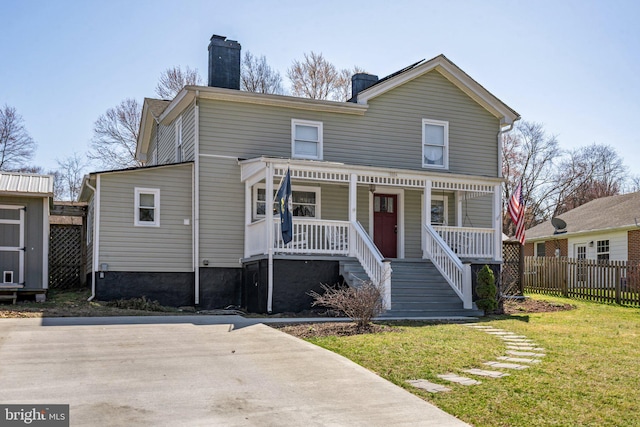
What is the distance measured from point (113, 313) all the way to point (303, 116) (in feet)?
25.9

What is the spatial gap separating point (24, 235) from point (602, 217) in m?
23.5

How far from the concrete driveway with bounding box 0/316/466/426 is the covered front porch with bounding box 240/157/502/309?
5.54 m

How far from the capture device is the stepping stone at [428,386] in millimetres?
7102

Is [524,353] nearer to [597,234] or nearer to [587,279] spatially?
[587,279]

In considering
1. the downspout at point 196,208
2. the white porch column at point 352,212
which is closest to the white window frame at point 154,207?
the downspout at point 196,208

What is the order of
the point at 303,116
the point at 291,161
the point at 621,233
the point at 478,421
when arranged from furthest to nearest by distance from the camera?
the point at 621,233
the point at 303,116
the point at 291,161
the point at 478,421

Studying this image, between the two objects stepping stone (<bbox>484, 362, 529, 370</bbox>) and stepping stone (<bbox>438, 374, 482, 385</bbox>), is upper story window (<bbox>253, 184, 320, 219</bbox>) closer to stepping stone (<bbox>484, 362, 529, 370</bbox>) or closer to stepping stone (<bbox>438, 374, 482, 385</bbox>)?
stepping stone (<bbox>484, 362, 529, 370</bbox>)

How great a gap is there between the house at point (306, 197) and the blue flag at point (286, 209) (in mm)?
612

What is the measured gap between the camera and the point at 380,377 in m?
7.73

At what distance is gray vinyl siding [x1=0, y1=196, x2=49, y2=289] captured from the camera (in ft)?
53.0

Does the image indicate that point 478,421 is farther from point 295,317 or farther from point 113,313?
point 113,313

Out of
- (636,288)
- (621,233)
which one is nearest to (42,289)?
(636,288)

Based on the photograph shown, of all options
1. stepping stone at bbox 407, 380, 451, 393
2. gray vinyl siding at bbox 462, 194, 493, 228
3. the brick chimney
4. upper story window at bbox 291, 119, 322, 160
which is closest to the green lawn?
stepping stone at bbox 407, 380, 451, 393

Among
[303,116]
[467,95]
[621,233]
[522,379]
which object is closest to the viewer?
[522,379]
